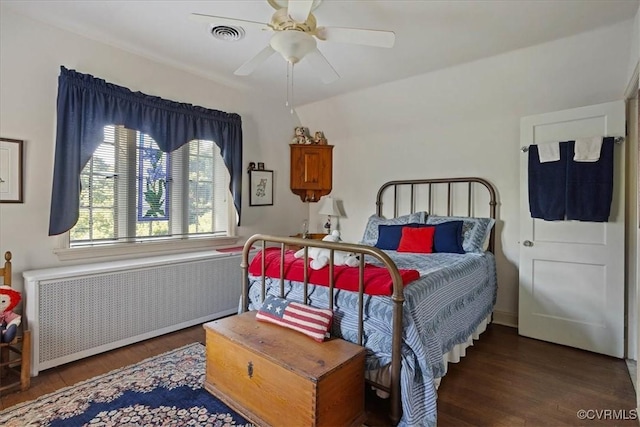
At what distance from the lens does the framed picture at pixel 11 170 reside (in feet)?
7.88

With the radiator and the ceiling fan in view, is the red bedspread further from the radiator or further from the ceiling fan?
the ceiling fan

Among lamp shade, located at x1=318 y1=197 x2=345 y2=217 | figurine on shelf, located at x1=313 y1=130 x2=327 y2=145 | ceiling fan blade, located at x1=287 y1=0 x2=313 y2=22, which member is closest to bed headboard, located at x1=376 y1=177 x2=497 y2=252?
lamp shade, located at x1=318 y1=197 x2=345 y2=217

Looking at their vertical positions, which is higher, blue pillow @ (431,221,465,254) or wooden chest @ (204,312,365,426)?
blue pillow @ (431,221,465,254)

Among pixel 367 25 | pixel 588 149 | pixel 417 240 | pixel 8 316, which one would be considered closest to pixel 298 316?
pixel 417 240

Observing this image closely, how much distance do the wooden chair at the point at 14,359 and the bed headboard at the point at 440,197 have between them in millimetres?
3501

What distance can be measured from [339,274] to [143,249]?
6.91 ft

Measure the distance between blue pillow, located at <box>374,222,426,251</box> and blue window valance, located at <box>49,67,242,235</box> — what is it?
2.21 m

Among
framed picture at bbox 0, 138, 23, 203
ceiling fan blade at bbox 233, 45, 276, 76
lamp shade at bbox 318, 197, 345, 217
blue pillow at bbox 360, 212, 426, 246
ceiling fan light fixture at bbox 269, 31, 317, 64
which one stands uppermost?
ceiling fan blade at bbox 233, 45, 276, 76

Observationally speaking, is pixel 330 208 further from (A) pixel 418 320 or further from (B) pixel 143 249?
(A) pixel 418 320

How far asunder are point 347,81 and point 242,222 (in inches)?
79.1

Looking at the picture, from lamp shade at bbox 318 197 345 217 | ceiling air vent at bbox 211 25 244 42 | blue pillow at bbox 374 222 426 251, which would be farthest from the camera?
lamp shade at bbox 318 197 345 217

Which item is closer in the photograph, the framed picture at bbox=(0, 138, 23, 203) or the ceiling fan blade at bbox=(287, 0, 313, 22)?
the ceiling fan blade at bbox=(287, 0, 313, 22)

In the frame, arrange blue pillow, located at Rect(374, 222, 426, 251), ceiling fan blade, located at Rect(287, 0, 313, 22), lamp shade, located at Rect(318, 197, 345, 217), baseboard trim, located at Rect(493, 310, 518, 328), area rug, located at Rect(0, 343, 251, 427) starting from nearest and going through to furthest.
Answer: ceiling fan blade, located at Rect(287, 0, 313, 22) < area rug, located at Rect(0, 343, 251, 427) < baseboard trim, located at Rect(493, 310, 518, 328) < blue pillow, located at Rect(374, 222, 426, 251) < lamp shade, located at Rect(318, 197, 345, 217)

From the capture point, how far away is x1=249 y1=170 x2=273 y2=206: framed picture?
416 centimetres
